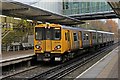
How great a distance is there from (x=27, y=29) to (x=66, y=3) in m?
28.9

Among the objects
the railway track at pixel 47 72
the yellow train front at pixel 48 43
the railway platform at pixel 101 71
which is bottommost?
the railway track at pixel 47 72

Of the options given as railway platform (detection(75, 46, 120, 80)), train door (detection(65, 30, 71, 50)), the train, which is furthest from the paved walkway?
train door (detection(65, 30, 71, 50))

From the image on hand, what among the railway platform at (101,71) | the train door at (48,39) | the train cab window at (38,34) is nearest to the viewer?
the railway platform at (101,71)

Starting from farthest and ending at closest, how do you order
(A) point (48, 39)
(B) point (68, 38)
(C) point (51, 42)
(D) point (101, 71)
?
(B) point (68, 38)
(A) point (48, 39)
(C) point (51, 42)
(D) point (101, 71)

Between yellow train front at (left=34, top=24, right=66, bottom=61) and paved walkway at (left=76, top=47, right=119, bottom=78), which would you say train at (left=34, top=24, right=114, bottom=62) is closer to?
yellow train front at (left=34, top=24, right=66, bottom=61)

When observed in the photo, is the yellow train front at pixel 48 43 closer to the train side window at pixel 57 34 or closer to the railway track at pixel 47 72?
the train side window at pixel 57 34

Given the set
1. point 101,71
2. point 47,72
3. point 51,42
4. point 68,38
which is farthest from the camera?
point 68,38

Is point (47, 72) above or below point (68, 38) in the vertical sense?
below

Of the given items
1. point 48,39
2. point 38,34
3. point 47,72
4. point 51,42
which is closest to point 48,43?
point 51,42

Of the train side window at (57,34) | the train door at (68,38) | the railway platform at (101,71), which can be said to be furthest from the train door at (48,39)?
the railway platform at (101,71)

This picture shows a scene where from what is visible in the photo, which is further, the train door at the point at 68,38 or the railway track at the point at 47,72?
the train door at the point at 68,38

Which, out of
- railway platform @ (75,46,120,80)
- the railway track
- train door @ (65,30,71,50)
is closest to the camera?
railway platform @ (75,46,120,80)

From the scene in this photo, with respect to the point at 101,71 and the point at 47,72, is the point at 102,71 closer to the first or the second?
the point at 101,71

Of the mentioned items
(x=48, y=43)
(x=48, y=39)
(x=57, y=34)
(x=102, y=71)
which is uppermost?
(x=57, y=34)
